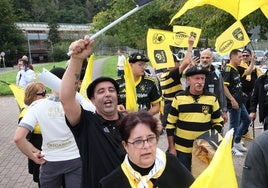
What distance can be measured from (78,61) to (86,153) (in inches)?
27.2

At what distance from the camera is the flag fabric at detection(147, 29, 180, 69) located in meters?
5.97

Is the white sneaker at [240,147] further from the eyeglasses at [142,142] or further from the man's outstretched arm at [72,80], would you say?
the eyeglasses at [142,142]

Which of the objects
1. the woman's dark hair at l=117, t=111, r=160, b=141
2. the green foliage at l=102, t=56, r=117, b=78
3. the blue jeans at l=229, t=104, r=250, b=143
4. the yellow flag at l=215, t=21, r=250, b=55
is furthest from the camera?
the green foliage at l=102, t=56, r=117, b=78

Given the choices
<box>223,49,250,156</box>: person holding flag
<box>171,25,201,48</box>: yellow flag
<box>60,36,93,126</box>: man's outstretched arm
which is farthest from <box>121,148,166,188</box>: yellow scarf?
<box>223,49,250,156</box>: person holding flag

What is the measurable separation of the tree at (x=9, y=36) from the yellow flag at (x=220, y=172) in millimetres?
73552

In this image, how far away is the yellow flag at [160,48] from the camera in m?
5.97

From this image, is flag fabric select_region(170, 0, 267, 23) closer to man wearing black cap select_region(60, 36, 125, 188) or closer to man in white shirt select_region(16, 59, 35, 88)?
man wearing black cap select_region(60, 36, 125, 188)

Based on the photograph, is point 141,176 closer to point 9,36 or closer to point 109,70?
point 109,70

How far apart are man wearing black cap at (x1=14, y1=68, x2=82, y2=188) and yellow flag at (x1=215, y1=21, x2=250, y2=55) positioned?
2.92 meters

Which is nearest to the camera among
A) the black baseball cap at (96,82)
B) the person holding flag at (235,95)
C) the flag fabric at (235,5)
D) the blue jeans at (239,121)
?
the black baseball cap at (96,82)

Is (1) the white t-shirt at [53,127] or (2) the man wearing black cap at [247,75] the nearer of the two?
(1) the white t-shirt at [53,127]

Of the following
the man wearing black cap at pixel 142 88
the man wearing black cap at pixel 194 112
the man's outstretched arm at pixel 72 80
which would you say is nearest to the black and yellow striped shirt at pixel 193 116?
the man wearing black cap at pixel 194 112

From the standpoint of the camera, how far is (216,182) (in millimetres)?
1762

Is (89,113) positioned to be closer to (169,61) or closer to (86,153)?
(86,153)
